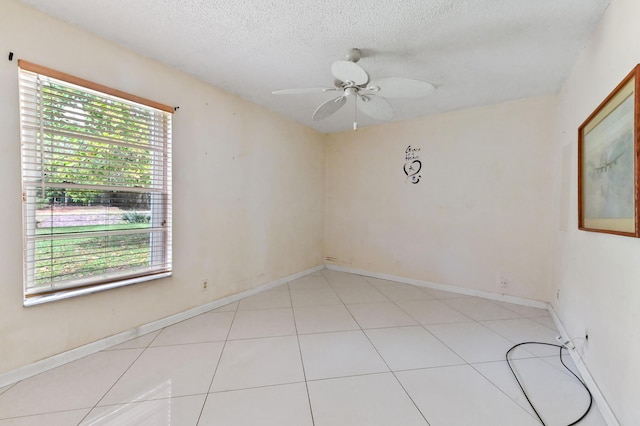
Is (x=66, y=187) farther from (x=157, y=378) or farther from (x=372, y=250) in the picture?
(x=372, y=250)

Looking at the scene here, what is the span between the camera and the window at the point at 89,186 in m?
1.67

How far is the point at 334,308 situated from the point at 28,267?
8.00 feet

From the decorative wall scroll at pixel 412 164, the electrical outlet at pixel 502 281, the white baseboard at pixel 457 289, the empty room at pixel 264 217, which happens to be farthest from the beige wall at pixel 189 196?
the electrical outlet at pixel 502 281

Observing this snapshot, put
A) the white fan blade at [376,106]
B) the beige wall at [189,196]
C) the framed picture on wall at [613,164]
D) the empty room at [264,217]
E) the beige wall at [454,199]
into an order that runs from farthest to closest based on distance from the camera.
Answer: the beige wall at [454,199]
the white fan blade at [376,106]
the beige wall at [189,196]
the empty room at [264,217]
the framed picture on wall at [613,164]

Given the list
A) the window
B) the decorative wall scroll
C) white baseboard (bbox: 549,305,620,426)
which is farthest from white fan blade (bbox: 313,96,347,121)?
white baseboard (bbox: 549,305,620,426)

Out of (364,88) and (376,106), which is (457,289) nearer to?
(376,106)

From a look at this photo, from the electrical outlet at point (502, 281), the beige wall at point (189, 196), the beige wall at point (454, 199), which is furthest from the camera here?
the electrical outlet at point (502, 281)

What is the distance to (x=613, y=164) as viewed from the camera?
1390 mm

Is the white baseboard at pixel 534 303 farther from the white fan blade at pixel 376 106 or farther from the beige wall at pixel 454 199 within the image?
the white fan blade at pixel 376 106

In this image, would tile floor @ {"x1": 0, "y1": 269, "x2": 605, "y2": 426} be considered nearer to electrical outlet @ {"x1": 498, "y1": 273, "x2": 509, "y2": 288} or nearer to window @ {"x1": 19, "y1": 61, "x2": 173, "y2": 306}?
electrical outlet @ {"x1": 498, "y1": 273, "x2": 509, "y2": 288}

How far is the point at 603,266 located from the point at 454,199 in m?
1.92

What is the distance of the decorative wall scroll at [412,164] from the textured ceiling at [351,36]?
1075mm

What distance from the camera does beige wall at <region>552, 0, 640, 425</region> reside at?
4.00 ft

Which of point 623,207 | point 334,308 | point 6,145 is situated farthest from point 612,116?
point 6,145
